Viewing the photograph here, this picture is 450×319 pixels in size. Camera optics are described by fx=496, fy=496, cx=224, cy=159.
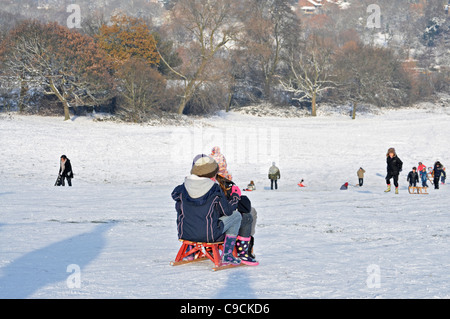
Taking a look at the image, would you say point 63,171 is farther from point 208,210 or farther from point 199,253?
point 208,210

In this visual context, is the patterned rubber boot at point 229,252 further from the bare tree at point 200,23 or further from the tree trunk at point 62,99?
the bare tree at point 200,23

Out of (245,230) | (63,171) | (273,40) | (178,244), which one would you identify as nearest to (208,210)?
(245,230)

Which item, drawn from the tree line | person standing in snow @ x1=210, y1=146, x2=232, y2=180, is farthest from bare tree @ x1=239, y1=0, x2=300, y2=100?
person standing in snow @ x1=210, y1=146, x2=232, y2=180

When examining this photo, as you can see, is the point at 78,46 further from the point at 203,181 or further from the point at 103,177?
the point at 203,181

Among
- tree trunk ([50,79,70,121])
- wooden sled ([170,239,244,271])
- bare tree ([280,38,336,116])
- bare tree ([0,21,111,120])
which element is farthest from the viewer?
bare tree ([280,38,336,116])

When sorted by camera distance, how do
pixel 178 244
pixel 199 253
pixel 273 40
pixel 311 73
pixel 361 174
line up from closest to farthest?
1. pixel 199 253
2. pixel 178 244
3. pixel 361 174
4. pixel 273 40
5. pixel 311 73

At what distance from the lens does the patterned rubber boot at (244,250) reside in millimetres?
6059

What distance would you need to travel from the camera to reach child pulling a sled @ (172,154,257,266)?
5617 millimetres

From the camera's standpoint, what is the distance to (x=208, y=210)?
5676 mm

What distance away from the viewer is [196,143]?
33.2 m

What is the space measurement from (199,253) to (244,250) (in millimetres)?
632

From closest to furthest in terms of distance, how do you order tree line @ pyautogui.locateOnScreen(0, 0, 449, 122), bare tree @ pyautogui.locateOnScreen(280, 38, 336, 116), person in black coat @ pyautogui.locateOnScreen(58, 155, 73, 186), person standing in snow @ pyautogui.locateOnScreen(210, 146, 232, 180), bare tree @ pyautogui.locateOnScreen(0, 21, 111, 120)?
person standing in snow @ pyautogui.locateOnScreen(210, 146, 232, 180)
person in black coat @ pyautogui.locateOnScreen(58, 155, 73, 186)
bare tree @ pyautogui.locateOnScreen(0, 21, 111, 120)
tree line @ pyautogui.locateOnScreen(0, 0, 449, 122)
bare tree @ pyautogui.locateOnScreen(280, 38, 336, 116)

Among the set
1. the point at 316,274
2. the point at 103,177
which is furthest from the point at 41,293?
the point at 103,177

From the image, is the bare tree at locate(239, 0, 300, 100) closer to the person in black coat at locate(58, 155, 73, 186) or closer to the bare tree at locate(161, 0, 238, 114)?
the bare tree at locate(161, 0, 238, 114)
